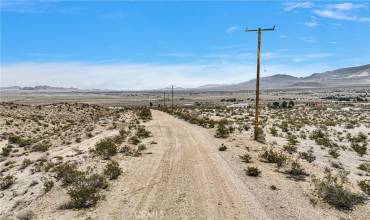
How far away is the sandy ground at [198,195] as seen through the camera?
11094mm

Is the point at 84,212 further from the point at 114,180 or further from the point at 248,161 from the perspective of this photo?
the point at 248,161

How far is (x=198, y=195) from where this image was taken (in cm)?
1263

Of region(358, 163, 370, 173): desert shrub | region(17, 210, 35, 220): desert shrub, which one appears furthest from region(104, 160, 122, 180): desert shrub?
region(358, 163, 370, 173): desert shrub

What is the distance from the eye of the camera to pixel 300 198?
12539 mm

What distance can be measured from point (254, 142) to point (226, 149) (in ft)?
14.3

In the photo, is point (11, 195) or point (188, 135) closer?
point (11, 195)

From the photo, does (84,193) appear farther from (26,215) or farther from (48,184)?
(48,184)

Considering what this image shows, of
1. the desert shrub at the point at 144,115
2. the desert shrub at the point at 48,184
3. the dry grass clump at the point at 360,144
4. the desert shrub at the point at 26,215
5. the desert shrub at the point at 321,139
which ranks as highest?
the desert shrub at the point at 48,184

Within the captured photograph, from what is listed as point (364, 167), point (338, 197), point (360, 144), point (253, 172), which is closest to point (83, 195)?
point (253, 172)

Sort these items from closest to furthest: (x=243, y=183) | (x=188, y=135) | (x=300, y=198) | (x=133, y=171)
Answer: (x=300, y=198), (x=243, y=183), (x=133, y=171), (x=188, y=135)

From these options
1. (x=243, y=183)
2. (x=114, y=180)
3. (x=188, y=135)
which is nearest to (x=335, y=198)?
(x=243, y=183)

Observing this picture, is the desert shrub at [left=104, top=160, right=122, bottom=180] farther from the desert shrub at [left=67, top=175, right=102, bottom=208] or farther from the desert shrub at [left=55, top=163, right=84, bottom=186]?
the desert shrub at [left=67, top=175, right=102, bottom=208]

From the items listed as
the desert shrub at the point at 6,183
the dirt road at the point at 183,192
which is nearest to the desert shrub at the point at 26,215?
the dirt road at the point at 183,192

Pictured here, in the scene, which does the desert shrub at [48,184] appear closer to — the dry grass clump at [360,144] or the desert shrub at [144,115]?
the dry grass clump at [360,144]
